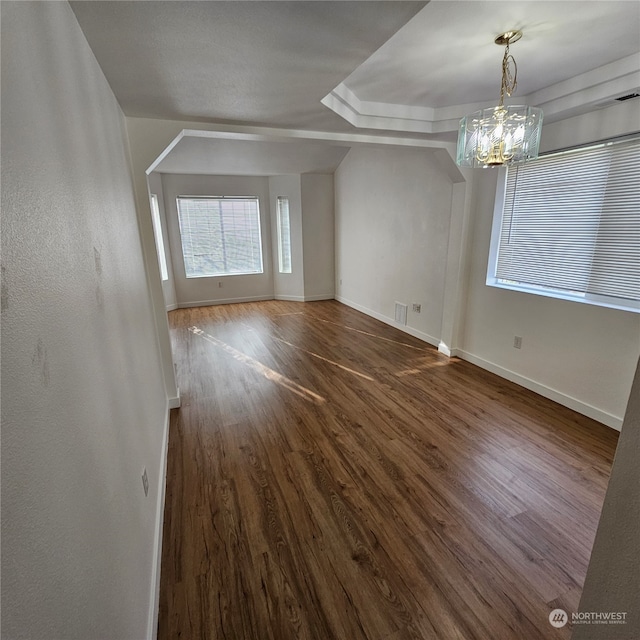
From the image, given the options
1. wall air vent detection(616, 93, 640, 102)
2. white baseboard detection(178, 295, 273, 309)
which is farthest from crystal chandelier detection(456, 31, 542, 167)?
white baseboard detection(178, 295, 273, 309)

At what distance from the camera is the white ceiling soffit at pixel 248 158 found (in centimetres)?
501

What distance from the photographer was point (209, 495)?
1.99 metres

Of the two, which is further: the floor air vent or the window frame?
the window frame

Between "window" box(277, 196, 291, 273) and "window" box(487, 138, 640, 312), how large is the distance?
4.14 meters

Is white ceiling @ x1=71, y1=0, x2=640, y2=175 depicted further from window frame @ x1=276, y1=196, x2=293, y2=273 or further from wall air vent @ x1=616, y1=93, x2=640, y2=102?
window frame @ x1=276, y1=196, x2=293, y2=273

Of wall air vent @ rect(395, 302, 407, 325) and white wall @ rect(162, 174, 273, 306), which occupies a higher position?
white wall @ rect(162, 174, 273, 306)

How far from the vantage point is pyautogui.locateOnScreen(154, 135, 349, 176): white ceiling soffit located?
501cm

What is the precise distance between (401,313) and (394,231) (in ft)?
3.95

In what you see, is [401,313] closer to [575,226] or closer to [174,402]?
[575,226]

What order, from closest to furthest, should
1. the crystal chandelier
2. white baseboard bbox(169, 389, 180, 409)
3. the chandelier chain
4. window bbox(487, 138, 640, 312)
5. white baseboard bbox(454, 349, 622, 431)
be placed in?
the crystal chandelier
the chandelier chain
window bbox(487, 138, 640, 312)
white baseboard bbox(454, 349, 622, 431)
white baseboard bbox(169, 389, 180, 409)

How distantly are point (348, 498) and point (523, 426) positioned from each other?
5.25ft

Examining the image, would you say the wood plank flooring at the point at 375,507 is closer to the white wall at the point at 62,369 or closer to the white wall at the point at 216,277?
the white wall at the point at 62,369

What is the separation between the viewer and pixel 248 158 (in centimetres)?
554

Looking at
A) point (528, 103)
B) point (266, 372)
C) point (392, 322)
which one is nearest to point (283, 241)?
point (392, 322)
